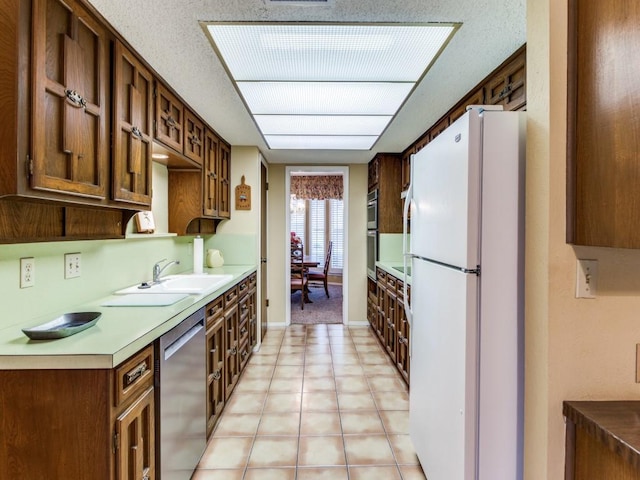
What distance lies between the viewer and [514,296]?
1.26 meters

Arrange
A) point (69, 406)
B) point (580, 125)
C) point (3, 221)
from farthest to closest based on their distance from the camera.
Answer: point (3, 221)
point (69, 406)
point (580, 125)

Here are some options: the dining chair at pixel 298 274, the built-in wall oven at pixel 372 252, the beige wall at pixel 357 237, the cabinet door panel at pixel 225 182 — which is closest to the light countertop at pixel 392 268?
the built-in wall oven at pixel 372 252

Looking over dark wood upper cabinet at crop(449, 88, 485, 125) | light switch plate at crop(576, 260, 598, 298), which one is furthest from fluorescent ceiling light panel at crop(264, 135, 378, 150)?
light switch plate at crop(576, 260, 598, 298)

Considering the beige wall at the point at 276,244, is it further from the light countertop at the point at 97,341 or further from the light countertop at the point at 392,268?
the light countertop at the point at 97,341

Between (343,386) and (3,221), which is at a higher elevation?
(3,221)

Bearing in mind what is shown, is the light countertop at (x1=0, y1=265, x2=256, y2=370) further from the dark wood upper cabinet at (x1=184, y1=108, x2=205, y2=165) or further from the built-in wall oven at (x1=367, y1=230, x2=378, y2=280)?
the built-in wall oven at (x1=367, y1=230, x2=378, y2=280)

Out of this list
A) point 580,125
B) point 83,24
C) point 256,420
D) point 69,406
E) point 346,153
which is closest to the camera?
point 580,125

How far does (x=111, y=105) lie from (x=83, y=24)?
308mm

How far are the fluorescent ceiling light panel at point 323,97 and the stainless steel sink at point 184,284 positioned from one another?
1295 millimetres

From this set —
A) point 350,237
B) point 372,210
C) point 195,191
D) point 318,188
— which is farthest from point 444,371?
point 318,188

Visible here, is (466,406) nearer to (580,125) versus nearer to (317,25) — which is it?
(580,125)

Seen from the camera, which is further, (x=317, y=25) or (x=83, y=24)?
(x=317, y=25)

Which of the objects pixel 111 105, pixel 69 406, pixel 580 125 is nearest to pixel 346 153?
pixel 111 105

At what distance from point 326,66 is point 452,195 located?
1.01m
